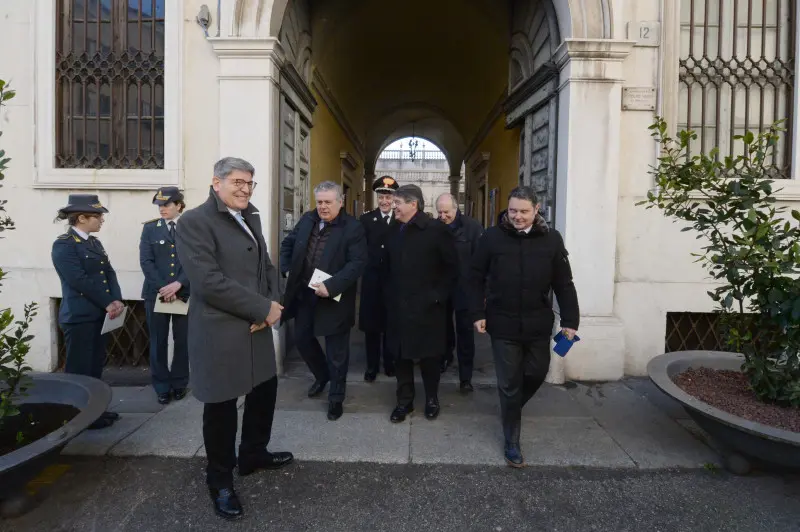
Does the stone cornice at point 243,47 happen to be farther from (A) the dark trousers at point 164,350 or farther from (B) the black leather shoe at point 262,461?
(B) the black leather shoe at point 262,461

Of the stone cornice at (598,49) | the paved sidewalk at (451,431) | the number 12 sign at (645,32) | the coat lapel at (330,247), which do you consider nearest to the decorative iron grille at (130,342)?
the paved sidewalk at (451,431)

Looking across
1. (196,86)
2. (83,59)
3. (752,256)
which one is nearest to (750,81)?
(752,256)

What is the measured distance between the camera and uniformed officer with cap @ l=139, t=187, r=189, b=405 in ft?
14.4

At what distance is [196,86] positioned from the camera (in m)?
5.15

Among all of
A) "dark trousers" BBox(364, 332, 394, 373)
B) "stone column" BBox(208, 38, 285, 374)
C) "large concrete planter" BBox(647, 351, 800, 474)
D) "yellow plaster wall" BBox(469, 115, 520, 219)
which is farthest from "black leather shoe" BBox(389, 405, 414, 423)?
"yellow plaster wall" BBox(469, 115, 520, 219)

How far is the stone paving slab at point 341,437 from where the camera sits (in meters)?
3.45

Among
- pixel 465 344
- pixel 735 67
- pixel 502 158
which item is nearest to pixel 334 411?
pixel 465 344

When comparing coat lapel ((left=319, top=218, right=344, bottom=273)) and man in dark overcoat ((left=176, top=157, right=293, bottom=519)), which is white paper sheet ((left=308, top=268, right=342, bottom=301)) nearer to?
coat lapel ((left=319, top=218, right=344, bottom=273))

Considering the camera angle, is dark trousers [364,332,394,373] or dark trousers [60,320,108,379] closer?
dark trousers [60,320,108,379]

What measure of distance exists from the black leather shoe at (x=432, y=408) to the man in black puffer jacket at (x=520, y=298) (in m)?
0.75

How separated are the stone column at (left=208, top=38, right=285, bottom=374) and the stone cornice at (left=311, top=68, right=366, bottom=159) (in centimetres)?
250

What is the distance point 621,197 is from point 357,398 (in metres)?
3.18

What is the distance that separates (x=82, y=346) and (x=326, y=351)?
5.87 feet

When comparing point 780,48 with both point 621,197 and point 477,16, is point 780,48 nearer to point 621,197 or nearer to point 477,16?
point 621,197
